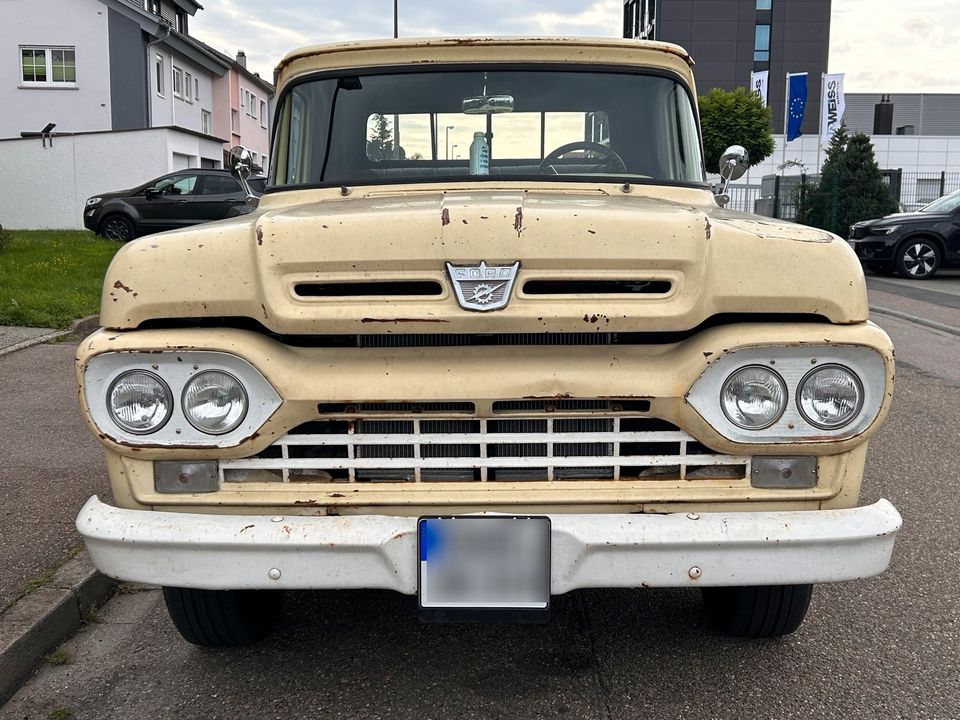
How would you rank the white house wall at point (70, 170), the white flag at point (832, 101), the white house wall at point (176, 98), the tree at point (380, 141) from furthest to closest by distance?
the white house wall at point (176, 98) < the white flag at point (832, 101) < the white house wall at point (70, 170) < the tree at point (380, 141)

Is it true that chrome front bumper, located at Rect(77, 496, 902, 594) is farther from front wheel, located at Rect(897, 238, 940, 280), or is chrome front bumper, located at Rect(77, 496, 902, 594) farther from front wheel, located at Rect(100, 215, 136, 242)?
front wheel, located at Rect(100, 215, 136, 242)

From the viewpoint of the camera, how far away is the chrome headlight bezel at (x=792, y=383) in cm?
245

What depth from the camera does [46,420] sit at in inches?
241

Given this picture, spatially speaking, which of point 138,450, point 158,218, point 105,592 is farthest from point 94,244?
point 138,450

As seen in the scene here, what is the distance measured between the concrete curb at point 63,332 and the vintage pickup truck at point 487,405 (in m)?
6.46

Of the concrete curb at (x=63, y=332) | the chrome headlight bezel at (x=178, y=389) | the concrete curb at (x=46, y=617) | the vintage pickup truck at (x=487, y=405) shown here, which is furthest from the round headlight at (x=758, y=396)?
the concrete curb at (x=63, y=332)

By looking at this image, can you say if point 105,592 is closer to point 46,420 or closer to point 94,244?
point 46,420

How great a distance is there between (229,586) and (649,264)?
1379 mm

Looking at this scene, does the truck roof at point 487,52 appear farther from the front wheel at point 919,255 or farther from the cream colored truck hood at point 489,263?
the front wheel at point 919,255

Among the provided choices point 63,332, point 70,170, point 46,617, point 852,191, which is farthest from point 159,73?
point 46,617

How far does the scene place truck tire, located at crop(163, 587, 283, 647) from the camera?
9.89 feet

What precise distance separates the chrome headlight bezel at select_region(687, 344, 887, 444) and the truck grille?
3.9 inches

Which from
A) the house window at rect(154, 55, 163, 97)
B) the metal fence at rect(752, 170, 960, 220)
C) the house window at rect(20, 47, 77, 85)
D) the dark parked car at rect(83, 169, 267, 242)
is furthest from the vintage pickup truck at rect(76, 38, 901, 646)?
the house window at rect(154, 55, 163, 97)

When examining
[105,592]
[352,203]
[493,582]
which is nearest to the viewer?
[493,582]
